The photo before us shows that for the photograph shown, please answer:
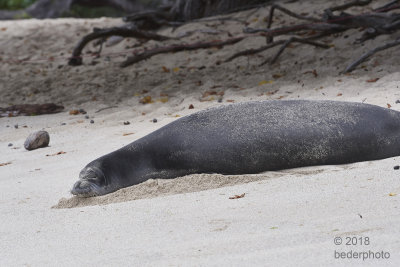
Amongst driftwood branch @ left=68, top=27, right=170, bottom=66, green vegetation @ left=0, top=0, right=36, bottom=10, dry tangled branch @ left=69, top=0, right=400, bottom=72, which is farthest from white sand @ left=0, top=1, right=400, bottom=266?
green vegetation @ left=0, top=0, right=36, bottom=10

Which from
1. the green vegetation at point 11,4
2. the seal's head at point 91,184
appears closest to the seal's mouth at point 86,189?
the seal's head at point 91,184

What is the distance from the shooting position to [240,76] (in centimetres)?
667

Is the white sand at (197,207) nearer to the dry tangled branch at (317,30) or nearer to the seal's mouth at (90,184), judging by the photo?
the seal's mouth at (90,184)

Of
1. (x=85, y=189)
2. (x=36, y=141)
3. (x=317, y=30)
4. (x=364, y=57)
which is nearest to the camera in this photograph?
(x=85, y=189)

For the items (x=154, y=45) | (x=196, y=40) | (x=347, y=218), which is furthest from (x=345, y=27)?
(x=347, y=218)

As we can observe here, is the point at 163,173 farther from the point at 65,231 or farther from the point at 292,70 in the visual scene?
the point at 292,70

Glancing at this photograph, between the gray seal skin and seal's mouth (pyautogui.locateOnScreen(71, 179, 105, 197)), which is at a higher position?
the gray seal skin

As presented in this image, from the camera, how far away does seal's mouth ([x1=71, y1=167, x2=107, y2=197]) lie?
292 centimetres

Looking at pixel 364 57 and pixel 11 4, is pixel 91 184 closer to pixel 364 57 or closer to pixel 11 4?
pixel 364 57

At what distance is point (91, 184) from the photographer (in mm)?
2949

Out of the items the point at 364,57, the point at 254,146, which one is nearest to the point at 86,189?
the point at 254,146

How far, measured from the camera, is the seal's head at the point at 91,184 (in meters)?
2.92

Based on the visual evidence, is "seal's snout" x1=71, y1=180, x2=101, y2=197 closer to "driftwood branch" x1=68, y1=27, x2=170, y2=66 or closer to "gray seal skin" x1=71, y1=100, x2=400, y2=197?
"gray seal skin" x1=71, y1=100, x2=400, y2=197

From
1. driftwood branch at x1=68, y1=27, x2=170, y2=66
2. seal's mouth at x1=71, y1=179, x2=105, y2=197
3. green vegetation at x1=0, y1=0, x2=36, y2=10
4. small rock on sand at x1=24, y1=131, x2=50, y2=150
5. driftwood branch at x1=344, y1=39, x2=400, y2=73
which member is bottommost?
green vegetation at x1=0, y1=0, x2=36, y2=10
